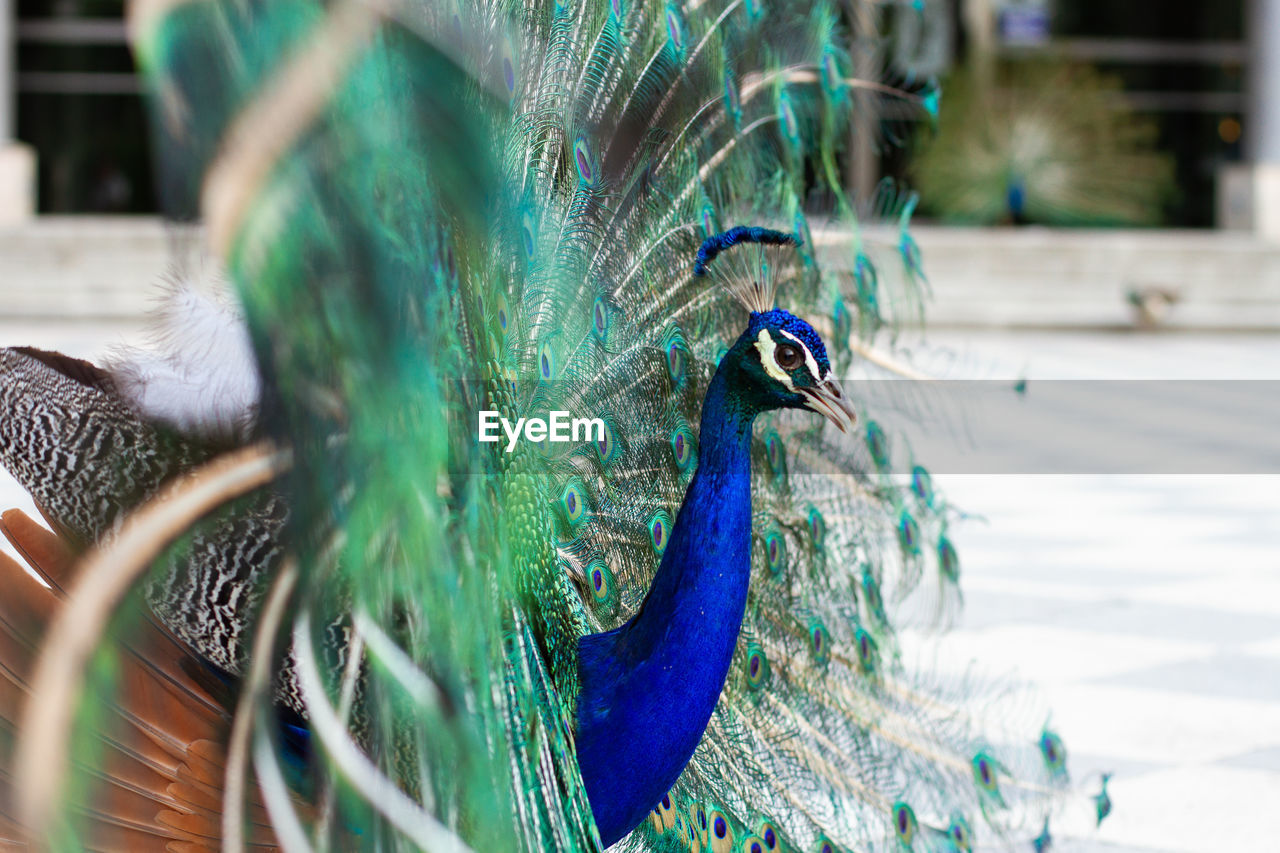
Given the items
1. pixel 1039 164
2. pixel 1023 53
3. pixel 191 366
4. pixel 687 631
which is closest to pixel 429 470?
pixel 191 366

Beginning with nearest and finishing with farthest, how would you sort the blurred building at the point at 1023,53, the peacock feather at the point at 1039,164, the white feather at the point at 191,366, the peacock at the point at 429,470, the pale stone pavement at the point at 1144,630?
the peacock at the point at 429,470 → the white feather at the point at 191,366 → the pale stone pavement at the point at 1144,630 → the peacock feather at the point at 1039,164 → the blurred building at the point at 1023,53

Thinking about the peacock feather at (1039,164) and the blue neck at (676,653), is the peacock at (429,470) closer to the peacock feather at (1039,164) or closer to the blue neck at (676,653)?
the blue neck at (676,653)

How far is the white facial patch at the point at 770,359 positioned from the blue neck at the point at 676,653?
0.03 meters

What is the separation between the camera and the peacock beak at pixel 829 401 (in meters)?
1.59

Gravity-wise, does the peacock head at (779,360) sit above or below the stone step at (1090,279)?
below

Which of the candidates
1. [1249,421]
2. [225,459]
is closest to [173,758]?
[225,459]

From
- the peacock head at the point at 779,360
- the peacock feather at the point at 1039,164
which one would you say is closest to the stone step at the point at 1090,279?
the peacock feather at the point at 1039,164

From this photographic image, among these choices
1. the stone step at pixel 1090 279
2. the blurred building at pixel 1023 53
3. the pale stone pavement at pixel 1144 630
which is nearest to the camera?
the pale stone pavement at pixel 1144 630

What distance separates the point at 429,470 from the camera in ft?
3.78

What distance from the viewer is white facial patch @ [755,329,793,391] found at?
1.57 m

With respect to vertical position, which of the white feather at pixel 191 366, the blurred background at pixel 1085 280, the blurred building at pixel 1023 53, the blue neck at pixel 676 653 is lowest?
the blue neck at pixel 676 653

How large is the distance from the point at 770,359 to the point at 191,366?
22.8 inches

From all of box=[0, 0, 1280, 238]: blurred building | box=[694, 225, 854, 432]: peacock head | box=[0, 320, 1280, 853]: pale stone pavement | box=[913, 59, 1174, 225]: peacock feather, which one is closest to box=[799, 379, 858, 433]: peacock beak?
box=[694, 225, 854, 432]: peacock head

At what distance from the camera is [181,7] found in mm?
1025
